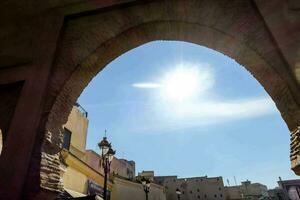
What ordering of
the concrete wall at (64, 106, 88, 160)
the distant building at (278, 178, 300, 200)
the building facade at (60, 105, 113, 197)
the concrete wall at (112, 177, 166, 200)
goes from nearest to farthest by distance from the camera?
→ the building facade at (60, 105, 113, 197) → the concrete wall at (64, 106, 88, 160) → the concrete wall at (112, 177, 166, 200) → the distant building at (278, 178, 300, 200)

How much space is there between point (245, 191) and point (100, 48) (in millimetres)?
48545

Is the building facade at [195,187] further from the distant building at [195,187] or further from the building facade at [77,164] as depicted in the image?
the building facade at [77,164]

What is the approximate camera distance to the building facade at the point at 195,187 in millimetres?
40719

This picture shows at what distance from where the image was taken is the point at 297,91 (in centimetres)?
331

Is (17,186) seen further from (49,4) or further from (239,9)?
(239,9)

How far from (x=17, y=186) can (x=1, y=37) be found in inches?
109

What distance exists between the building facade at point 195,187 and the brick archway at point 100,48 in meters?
38.7

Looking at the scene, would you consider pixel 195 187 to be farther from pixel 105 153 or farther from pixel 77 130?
pixel 105 153

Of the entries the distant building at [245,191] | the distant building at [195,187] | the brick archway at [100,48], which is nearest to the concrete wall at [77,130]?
the brick archway at [100,48]

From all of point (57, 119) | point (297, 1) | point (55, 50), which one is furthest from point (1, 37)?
point (297, 1)

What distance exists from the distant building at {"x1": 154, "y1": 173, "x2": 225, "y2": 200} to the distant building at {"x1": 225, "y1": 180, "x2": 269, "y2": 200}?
2985 mm

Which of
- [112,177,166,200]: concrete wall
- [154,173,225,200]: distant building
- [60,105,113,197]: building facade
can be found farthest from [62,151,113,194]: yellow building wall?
[154,173,225,200]: distant building

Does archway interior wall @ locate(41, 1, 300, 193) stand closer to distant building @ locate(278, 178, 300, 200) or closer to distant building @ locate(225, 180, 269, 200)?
distant building @ locate(278, 178, 300, 200)

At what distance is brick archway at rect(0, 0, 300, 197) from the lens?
347 centimetres
